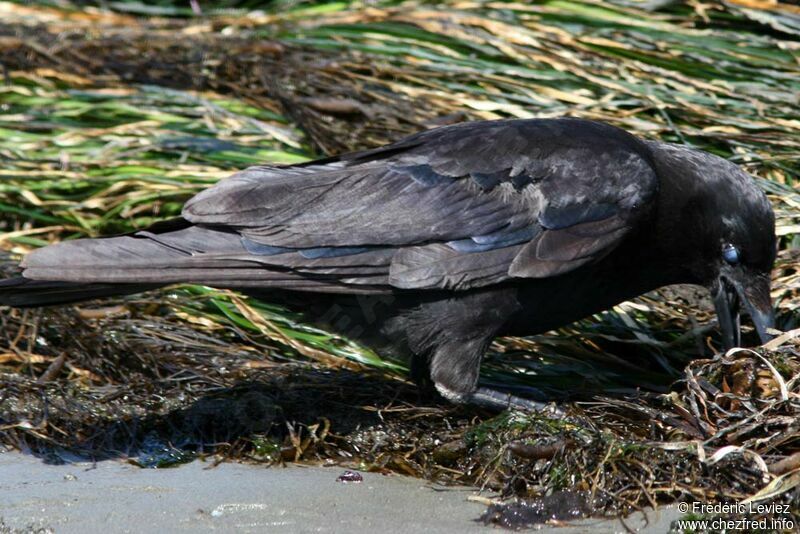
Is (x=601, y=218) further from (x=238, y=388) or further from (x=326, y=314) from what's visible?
(x=238, y=388)

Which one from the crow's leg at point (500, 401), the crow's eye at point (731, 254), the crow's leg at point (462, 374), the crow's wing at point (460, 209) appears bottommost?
the crow's leg at point (500, 401)

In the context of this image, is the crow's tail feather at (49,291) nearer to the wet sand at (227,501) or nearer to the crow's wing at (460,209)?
the crow's wing at (460,209)

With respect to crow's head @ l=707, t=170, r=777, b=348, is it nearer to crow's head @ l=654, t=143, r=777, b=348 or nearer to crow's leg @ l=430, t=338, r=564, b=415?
→ crow's head @ l=654, t=143, r=777, b=348

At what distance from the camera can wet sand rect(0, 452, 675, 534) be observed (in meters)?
3.57

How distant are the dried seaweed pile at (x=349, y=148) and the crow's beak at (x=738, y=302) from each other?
243 millimetres

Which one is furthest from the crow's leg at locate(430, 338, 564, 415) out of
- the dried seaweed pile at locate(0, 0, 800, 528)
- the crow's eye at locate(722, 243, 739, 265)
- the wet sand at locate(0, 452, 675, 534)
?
the crow's eye at locate(722, 243, 739, 265)

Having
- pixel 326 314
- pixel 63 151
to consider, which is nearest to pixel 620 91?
pixel 326 314

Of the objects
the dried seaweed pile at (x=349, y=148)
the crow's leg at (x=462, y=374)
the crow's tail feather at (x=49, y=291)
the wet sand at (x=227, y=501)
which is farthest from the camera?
the crow's leg at (x=462, y=374)

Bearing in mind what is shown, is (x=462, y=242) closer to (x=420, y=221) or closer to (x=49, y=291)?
(x=420, y=221)

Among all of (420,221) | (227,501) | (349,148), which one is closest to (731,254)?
(420,221)

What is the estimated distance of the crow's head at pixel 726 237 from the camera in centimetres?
461

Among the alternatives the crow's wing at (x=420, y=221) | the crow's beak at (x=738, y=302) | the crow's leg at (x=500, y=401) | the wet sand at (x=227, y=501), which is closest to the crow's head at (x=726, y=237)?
the crow's beak at (x=738, y=302)

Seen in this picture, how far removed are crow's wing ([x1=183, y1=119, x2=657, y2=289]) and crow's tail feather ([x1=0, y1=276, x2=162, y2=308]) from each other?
42 cm

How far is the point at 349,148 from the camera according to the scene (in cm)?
640
